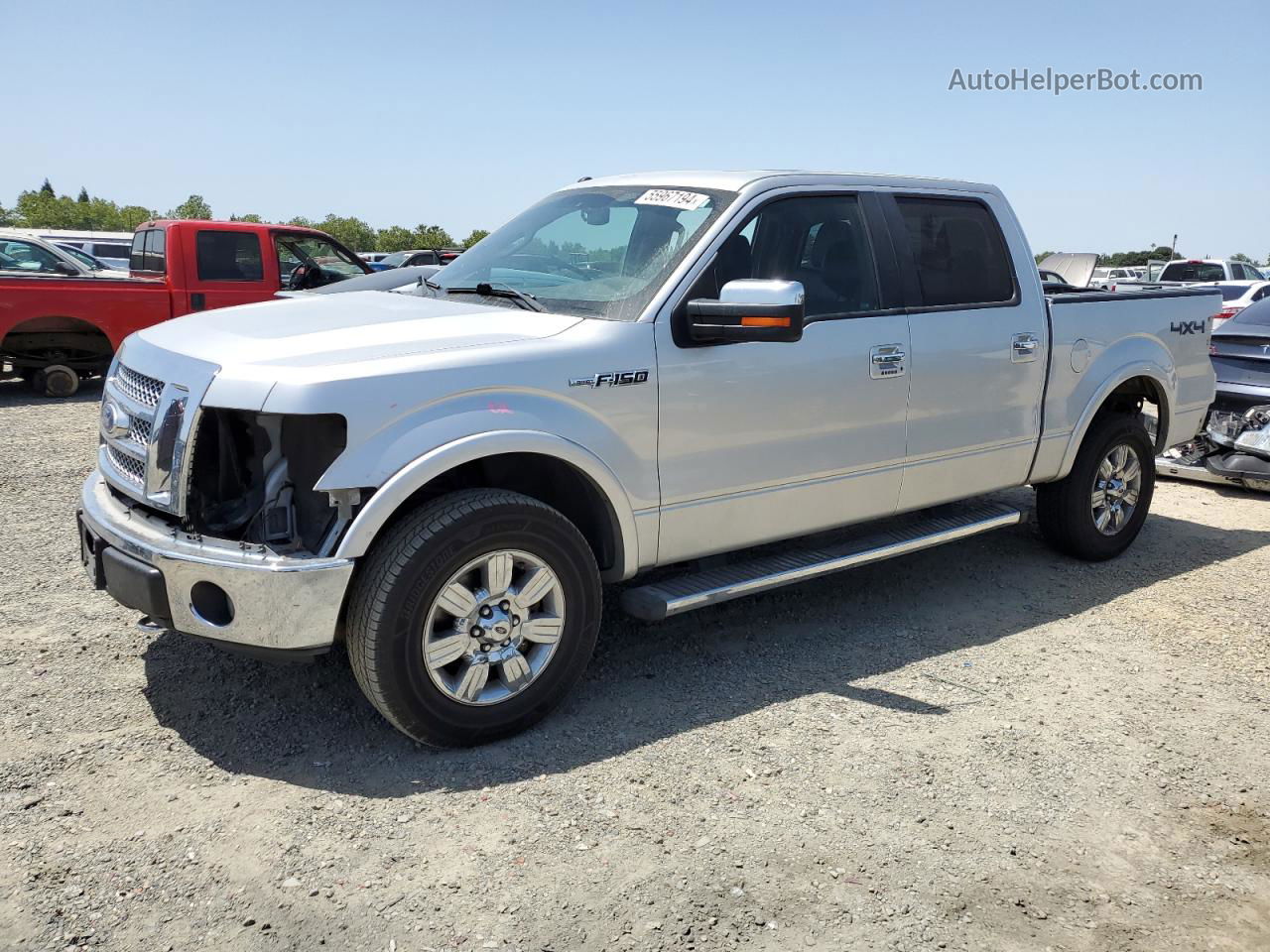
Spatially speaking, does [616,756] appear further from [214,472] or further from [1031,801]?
[214,472]

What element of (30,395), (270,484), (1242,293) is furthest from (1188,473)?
(30,395)

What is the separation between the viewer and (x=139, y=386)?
12.2 ft

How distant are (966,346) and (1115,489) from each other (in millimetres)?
1747

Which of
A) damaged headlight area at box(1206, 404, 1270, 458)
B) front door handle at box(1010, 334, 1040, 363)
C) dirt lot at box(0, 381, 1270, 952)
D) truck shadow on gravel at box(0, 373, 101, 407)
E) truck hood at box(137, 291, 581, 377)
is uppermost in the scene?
truck hood at box(137, 291, 581, 377)

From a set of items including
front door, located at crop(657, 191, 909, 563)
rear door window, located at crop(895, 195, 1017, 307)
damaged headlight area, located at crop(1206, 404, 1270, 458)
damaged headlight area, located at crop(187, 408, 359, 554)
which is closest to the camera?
damaged headlight area, located at crop(187, 408, 359, 554)

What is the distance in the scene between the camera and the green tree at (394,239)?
61.6 metres

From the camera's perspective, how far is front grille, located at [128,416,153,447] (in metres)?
3.56

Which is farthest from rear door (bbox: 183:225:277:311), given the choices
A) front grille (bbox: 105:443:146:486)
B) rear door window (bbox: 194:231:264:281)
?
front grille (bbox: 105:443:146:486)

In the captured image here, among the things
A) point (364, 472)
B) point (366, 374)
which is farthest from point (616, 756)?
point (366, 374)

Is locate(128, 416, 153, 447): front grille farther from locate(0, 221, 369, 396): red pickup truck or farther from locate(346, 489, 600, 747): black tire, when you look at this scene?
locate(0, 221, 369, 396): red pickup truck

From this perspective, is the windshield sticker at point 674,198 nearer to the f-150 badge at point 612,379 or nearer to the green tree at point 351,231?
the f-150 badge at point 612,379

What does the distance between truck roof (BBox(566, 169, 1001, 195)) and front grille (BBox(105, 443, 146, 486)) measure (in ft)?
7.64

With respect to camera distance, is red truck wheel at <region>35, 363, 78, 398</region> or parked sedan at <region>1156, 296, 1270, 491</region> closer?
parked sedan at <region>1156, 296, 1270, 491</region>

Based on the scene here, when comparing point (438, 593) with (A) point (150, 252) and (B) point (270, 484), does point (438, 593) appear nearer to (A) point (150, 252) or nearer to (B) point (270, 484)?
(B) point (270, 484)
